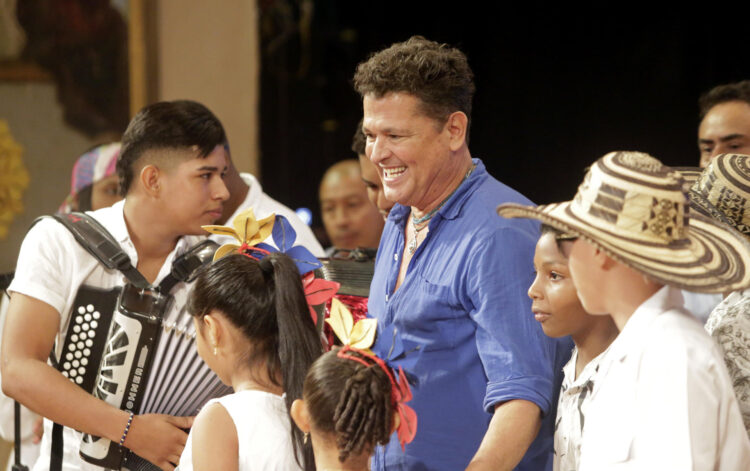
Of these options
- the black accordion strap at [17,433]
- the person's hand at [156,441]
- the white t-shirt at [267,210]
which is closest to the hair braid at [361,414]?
the person's hand at [156,441]

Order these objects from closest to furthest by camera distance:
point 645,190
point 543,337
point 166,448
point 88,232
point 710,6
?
point 645,190 → point 543,337 → point 166,448 → point 88,232 → point 710,6

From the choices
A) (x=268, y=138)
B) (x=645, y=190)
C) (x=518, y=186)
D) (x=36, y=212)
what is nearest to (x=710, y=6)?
(x=518, y=186)

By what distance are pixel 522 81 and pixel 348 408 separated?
4.48m

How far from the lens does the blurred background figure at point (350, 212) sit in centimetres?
445

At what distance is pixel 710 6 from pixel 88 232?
3.94 m

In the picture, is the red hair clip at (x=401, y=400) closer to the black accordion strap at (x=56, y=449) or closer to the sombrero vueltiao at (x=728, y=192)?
the sombrero vueltiao at (x=728, y=192)

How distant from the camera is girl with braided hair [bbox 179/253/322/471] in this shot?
6.33ft

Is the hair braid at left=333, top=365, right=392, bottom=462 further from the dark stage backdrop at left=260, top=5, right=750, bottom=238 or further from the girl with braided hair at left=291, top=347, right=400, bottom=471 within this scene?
the dark stage backdrop at left=260, top=5, right=750, bottom=238

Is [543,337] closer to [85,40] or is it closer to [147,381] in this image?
[147,381]

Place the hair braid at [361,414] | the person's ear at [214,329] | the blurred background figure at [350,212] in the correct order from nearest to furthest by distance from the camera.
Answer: the hair braid at [361,414]
the person's ear at [214,329]
the blurred background figure at [350,212]

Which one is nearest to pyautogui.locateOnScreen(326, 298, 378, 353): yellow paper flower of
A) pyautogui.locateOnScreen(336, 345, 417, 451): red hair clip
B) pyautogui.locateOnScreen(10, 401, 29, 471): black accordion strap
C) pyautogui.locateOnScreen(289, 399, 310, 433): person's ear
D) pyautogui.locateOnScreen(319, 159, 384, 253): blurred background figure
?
pyautogui.locateOnScreen(336, 345, 417, 451): red hair clip

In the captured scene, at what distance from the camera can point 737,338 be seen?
1988 millimetres

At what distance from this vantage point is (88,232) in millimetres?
2678

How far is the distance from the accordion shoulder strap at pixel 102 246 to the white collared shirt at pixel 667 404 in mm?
1532
